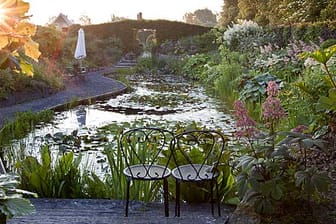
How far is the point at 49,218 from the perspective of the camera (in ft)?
9.20

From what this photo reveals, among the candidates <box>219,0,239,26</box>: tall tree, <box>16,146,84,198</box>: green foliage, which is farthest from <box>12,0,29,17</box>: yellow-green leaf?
<box>219,0,239,26</box>: tall tree

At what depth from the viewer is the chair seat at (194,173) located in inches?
108

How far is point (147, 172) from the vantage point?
279 centimetres

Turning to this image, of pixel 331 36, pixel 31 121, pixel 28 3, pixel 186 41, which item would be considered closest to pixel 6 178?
pixel 28 3

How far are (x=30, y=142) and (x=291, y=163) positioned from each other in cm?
349

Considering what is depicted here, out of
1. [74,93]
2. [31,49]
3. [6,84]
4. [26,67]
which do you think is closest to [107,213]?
[26,67]

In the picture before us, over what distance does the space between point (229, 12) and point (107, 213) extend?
18578mm

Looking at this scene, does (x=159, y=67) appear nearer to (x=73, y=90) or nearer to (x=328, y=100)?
(x=73, y=90)

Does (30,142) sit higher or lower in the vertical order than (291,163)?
lower

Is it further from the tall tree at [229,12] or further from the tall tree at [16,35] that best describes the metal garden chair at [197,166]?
the tall tree at [229,12]

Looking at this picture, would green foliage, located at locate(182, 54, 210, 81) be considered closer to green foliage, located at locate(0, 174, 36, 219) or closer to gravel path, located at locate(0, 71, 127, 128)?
gravel path, located at locate(0, 71, 127, 128)

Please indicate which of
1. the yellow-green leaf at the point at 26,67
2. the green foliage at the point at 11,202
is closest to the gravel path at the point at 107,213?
the green foliage at the point at 11,202

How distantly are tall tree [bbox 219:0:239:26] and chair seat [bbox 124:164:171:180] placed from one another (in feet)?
58.6

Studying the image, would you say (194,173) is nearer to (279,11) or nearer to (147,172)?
(147,172)
